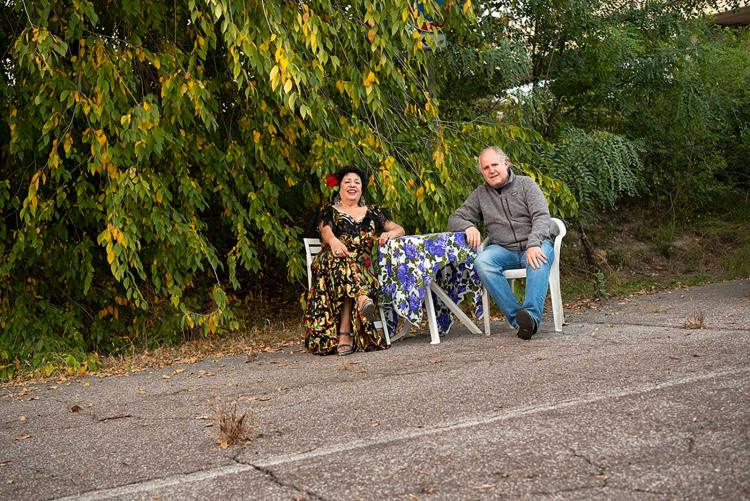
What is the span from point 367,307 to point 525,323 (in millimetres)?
1091

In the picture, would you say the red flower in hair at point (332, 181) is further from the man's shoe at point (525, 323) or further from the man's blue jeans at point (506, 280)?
the man's shoe at point (525, 323)

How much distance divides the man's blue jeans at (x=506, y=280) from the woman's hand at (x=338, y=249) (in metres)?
0.96

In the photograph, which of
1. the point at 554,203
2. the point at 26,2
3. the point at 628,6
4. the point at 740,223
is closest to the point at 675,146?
the point at 740,223

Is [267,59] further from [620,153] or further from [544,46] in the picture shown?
[544,46]

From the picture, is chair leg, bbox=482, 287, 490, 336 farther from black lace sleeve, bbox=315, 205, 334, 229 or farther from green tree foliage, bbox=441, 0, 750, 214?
green tree foliage, bbox=441, 0, 750, 214

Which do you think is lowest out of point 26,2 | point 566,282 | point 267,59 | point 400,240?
point 566,282

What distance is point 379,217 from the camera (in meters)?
6.34

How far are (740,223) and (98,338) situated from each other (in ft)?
33.8

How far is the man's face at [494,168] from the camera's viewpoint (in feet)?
20.4

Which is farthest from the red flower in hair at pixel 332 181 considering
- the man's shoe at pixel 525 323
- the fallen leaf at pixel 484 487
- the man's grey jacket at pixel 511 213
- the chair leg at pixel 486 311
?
the fallen leaf at pixel 484 487

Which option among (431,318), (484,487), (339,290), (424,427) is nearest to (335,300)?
(339,290)

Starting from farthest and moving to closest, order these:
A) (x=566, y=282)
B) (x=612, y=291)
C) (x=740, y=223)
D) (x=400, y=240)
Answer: (x=740, y=223)
(x=566, y=282)
(x=612, y=291)
(x=400, y=240)

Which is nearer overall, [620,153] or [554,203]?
[554,203]

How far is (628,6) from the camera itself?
32.0 ft
